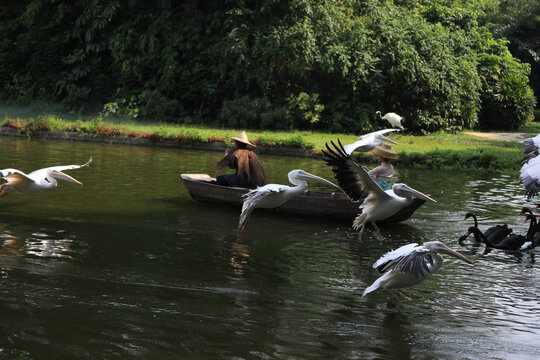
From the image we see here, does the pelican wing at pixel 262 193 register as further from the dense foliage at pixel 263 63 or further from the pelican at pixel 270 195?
the dense foliage at pixel 263 63

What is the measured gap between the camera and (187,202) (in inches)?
500

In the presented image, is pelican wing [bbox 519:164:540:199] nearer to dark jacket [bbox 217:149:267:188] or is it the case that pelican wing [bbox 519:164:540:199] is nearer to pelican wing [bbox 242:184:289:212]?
pelican wing [bbox 242:184:289:212]

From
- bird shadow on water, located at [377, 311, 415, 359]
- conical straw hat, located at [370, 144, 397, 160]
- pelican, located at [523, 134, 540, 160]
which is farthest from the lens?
conical straw hat, located at [370, 144, 397, 160]

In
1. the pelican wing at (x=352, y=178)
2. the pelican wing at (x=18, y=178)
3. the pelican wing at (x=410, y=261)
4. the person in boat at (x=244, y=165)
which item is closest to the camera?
the pelican wing at (x=410, y=261)

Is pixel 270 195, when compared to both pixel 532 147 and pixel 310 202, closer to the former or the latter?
pixel 310 202

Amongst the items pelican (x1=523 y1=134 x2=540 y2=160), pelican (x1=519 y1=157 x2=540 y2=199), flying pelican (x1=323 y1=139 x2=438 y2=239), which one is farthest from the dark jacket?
pelican (x1=519 y1=157 x2=540 y2=199)

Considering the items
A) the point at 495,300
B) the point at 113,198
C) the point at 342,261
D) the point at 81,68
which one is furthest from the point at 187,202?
the point at 81,68

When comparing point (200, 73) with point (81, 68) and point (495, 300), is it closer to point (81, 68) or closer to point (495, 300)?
point (81, 68)

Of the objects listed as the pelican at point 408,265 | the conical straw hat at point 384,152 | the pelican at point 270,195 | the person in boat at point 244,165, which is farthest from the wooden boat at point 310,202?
the pelican at point 408,265

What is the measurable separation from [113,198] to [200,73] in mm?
16848

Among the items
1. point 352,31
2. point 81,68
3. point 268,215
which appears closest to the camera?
point 268,215

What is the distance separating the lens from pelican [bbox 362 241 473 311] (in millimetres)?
6289

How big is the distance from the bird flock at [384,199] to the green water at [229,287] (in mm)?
293

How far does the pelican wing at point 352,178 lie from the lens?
26.9 ft
